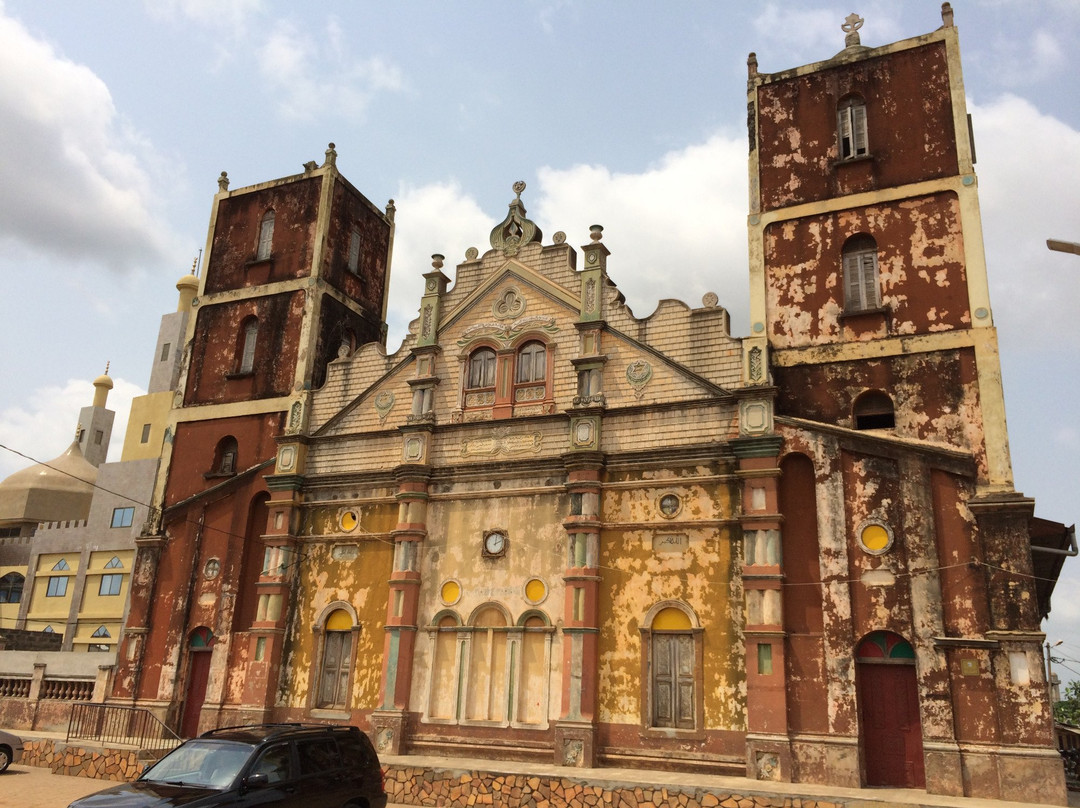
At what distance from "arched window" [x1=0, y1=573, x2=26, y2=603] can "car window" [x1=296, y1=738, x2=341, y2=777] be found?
37373 mm

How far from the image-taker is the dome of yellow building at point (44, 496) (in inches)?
1865

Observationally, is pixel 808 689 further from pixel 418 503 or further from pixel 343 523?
pixel 343 523

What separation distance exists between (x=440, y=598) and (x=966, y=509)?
38.8 feet

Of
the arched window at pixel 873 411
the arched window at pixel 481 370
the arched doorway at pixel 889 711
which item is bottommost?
the arched doorway at pixel 889 711

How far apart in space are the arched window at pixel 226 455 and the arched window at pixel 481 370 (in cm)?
792

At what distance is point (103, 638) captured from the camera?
1513 inches

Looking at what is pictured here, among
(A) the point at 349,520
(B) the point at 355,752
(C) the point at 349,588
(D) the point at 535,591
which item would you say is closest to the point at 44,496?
(A) the point at 349,520

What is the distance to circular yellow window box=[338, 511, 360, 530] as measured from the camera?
22.9 metres

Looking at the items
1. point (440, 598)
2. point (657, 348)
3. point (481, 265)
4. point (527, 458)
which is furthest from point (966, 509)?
point (481, 265)

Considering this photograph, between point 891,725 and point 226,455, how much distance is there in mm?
19225

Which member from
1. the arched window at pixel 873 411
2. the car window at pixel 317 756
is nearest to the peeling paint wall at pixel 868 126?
the arched window at pixel 873 411

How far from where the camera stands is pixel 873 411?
19.0 metres

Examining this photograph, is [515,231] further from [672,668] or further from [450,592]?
[672,668]

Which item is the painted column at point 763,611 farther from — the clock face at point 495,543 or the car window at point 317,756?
the car window at point 317,756
